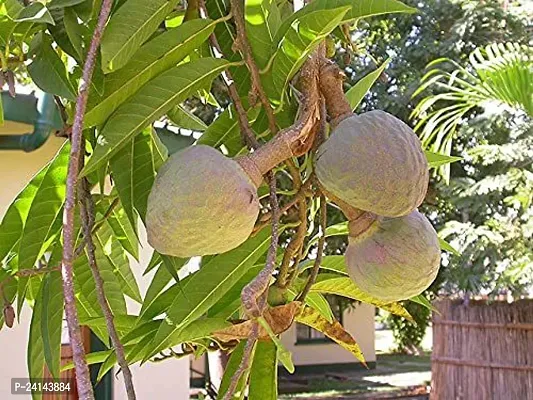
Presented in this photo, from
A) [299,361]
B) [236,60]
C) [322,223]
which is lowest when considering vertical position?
[299,361]

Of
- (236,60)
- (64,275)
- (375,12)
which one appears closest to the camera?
(64,275)

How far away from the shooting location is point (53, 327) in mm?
749

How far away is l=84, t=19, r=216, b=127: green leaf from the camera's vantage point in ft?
2.06

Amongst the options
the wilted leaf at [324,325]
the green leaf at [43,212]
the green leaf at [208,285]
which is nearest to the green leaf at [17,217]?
the green leaf at [43,212]

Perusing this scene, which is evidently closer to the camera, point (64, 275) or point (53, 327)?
point (64, 275)

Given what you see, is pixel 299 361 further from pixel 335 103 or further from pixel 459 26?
pixel 335 103

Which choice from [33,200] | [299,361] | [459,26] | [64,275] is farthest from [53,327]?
[299,361]

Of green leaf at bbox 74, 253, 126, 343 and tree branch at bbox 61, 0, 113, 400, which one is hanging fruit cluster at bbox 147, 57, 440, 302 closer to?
tree branch at bbox 61, 0, 113, 400

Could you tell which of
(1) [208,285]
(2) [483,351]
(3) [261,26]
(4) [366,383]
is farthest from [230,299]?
(4) [366,383]

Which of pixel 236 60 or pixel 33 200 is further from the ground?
pixel 236 60

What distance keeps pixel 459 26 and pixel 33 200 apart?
7.16 metres

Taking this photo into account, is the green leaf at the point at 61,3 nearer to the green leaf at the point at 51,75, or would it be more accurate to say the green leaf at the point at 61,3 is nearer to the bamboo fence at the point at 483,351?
the green leaf at the point at 51,75

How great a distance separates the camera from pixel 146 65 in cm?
65

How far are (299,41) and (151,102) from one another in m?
0.14
